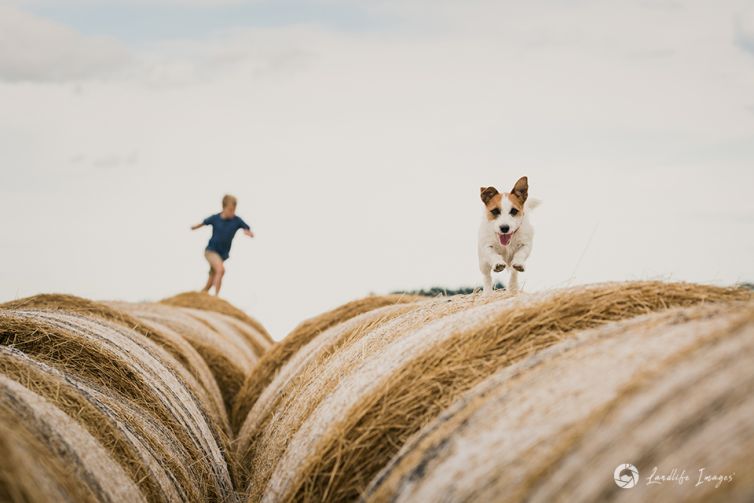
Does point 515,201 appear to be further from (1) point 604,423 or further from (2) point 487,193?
(1) point 604,423

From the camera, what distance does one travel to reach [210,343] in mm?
6590

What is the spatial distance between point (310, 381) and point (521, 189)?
1.43m

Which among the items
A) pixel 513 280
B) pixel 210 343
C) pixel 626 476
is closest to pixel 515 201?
pixel 513 280

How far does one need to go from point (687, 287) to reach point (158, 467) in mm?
2189

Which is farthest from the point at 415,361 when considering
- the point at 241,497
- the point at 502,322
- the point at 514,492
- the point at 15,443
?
the point at 241,497

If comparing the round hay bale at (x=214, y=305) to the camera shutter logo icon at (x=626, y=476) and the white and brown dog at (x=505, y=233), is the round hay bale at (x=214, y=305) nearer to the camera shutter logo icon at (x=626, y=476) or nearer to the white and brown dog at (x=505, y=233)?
the white and brown dog at (x=505, y=233)

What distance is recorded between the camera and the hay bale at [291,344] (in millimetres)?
5473

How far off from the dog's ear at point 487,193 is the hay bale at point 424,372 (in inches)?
36.2

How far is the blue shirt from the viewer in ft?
48.6

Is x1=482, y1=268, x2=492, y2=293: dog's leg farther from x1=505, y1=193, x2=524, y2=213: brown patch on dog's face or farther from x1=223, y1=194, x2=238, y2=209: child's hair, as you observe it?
x1=223, y1=194, x2=238, y2=209: child's hair

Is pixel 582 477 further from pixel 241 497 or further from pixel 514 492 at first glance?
pixel 241 497

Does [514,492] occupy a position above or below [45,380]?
below

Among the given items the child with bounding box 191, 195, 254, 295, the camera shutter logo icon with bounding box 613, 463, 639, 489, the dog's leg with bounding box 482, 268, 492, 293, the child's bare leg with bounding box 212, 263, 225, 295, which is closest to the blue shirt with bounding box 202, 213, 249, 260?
the child with bounding box 191, 195, 254, 295

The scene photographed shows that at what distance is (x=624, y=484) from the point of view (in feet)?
5.68
